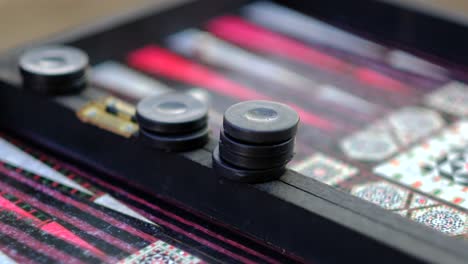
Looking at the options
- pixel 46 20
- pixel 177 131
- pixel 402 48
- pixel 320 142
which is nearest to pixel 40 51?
pixel 177 131

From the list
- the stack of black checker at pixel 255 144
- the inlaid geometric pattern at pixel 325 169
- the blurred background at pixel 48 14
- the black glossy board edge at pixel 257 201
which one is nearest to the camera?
the black glossy board edge at pixel 257 201

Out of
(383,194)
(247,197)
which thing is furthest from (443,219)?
(247,197)

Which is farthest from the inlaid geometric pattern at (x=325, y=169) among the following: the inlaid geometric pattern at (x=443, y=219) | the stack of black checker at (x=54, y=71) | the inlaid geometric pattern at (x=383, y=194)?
the stack of black checker at (x=54, y=71)

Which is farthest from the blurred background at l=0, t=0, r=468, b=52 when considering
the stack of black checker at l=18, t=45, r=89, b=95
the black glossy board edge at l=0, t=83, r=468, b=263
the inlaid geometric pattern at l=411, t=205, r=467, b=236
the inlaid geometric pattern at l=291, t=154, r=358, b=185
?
the inlaid geometric pattern at l=411, t=205, r=467, b=236

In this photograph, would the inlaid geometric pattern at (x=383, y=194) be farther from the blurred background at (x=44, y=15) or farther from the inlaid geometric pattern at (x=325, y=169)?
the blurred background at (x=44, y=15)

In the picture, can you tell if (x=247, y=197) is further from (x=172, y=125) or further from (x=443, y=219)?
(x=443, y=219)

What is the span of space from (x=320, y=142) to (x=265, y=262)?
0.57 meters

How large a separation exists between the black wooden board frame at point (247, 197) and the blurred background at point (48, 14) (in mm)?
1088

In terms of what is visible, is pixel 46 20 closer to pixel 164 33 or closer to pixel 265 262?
pixel 164 33

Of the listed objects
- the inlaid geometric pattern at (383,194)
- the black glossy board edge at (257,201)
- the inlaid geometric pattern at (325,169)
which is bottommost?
the inlaid geometric pattern at (325,169)

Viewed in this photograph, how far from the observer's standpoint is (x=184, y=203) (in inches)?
65.9

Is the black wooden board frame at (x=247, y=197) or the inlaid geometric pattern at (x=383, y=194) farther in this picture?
the inlaid geometric pattern at (x=383, y=194)

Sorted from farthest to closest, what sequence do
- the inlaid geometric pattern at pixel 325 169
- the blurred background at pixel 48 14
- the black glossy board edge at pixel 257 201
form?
1. the blurred background at pixel 48 14
2. the inlaid geometric pattern at pixel 325 169
3. the black glossy board edge at pixel 257 201

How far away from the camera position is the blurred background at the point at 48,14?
3244 millimetres
